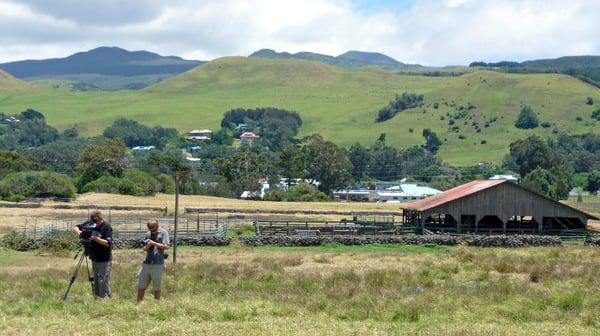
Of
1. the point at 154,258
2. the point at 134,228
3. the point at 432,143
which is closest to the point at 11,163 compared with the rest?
the point at 134,228

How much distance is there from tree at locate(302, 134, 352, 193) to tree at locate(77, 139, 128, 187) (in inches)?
1200

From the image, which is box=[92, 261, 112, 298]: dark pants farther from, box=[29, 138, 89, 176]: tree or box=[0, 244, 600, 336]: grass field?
box=[29, 138, 89, 176]: tree

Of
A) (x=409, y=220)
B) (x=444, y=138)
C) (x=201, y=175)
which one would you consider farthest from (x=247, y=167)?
(x=444, y=138)

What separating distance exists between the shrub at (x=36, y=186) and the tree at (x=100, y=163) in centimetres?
874

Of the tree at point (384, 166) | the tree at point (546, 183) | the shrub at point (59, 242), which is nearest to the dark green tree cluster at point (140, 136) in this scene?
the tree at point (384, 166)

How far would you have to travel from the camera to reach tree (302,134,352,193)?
365ft

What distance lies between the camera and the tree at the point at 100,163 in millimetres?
88062

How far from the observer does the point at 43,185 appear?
77.6 m

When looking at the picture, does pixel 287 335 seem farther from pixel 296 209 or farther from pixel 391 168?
pixel 391 168

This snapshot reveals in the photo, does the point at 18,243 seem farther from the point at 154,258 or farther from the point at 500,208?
the point at 500,208

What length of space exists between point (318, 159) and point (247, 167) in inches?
386

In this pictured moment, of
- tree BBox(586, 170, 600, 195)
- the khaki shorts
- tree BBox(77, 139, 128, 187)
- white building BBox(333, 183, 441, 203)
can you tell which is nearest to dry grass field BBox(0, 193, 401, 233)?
tree BBox(77, 139, 128, 187)

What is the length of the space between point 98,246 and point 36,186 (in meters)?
66.5

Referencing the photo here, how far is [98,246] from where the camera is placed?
14.7 m
